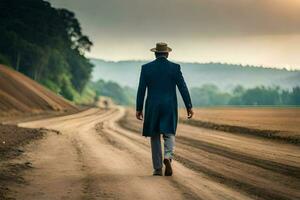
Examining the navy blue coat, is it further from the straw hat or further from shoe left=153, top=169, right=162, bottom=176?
shoe left=153, top=169, right=162, bottom=176

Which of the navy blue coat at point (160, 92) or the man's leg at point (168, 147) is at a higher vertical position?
the navy blue coat at point (160, 92)

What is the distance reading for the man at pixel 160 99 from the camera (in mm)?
9977

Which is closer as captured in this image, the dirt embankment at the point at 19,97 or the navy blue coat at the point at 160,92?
the navy blue coat at the point at 160,92

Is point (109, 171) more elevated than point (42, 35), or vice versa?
point (42, 35)

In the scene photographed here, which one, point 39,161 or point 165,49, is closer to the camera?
point 165,49

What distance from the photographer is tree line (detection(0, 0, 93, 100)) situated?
72.9 meters

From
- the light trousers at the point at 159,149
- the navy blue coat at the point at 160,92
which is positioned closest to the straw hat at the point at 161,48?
the navy blue coat at the point at 160,92

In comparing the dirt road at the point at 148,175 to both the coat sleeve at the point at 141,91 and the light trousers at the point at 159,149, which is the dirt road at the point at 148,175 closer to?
the light trousers at the point at 159,149

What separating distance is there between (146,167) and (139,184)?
92.0 inches

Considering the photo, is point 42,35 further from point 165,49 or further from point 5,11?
point 165,49

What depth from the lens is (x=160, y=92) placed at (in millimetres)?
10133

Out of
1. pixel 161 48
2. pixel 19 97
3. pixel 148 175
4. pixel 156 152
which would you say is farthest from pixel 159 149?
pixel 19 97

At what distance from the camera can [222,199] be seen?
7434mm

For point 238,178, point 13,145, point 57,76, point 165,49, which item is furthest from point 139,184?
point 57,76
